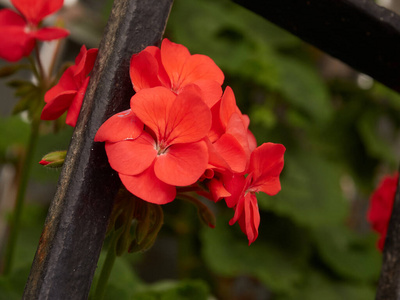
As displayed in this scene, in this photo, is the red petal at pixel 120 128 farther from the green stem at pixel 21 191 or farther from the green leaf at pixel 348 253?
the green leaf at pixel 348 253

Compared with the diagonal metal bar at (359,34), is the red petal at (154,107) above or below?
below

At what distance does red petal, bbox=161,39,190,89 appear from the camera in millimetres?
297

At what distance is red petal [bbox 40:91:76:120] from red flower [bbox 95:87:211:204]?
5 cm

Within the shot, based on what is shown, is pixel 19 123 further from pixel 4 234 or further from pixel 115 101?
pixel 115 101

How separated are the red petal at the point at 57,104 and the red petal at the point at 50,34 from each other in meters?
0.12

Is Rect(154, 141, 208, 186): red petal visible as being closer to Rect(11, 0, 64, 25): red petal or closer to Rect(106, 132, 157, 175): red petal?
Rect(106, 132, 157, 175): red petal

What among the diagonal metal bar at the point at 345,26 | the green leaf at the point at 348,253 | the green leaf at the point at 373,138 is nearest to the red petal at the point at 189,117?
the diagonal metal bar at the point at 345,26

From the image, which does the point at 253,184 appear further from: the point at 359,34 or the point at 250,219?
the point at 359,34

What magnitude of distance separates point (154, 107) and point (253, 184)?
90 mm

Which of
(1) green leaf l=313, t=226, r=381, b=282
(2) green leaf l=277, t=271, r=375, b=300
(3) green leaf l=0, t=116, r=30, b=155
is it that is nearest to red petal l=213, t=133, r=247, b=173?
(3) green leaf l=0, t=116, r=30, b=155

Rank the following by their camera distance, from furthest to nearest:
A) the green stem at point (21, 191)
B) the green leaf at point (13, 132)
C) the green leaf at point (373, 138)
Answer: the green leaf at point (373, 138), the green leaf at point (13, 132), the green stem at point (21, 191)

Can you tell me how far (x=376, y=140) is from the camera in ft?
5.41

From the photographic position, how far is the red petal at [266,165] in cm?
30

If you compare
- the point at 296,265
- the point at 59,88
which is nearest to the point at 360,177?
the point at 296,265
